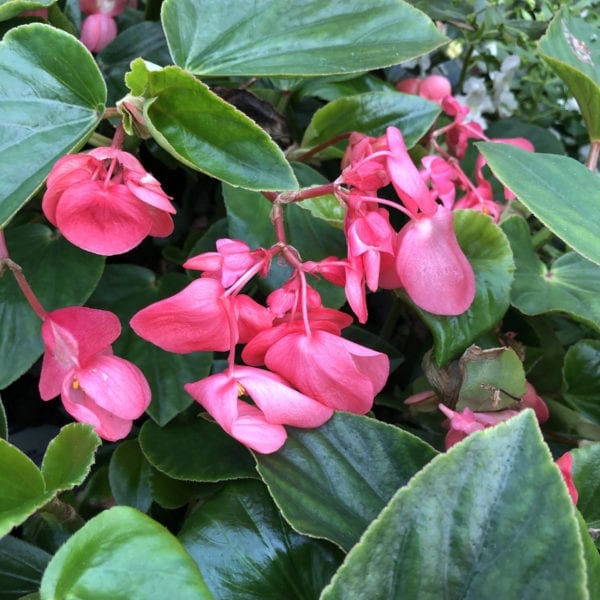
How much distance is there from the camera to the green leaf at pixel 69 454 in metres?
0.43

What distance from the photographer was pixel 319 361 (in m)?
0.44

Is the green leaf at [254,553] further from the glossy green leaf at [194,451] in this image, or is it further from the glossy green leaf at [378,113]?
the glossy green leaf at [378,113]

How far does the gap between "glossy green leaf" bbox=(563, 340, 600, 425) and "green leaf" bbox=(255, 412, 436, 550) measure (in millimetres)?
229

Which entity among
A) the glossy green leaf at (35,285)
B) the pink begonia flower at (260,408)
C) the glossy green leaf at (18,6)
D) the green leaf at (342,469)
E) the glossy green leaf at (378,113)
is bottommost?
the glossy green leaf at (35,285)

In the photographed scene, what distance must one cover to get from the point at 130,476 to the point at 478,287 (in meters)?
0.32

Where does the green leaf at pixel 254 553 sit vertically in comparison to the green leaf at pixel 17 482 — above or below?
below

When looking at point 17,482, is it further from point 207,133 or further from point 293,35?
point 293,35

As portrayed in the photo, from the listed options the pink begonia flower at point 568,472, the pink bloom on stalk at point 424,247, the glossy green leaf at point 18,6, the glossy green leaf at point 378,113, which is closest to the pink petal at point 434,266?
the pink bloom on stalk at point 424,247

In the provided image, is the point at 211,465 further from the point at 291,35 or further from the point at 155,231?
the point at 291,35

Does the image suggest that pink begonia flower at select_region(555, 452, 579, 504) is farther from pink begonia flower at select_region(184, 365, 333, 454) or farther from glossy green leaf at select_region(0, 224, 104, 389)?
glossy green leaf at select_region(0, 224, 104, 389)

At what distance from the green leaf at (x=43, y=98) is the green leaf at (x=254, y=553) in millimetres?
250

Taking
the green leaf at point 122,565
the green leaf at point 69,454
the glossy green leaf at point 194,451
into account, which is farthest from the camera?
the glossy green leaf at point 194,451

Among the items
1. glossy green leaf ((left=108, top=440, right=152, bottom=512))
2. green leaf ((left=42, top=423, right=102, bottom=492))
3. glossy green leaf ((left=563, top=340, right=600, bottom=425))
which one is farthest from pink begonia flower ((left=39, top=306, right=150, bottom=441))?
glossy green leaf ((left=563, top=340, right=600, bottom=425))

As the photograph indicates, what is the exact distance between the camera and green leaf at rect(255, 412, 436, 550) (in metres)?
0.44
